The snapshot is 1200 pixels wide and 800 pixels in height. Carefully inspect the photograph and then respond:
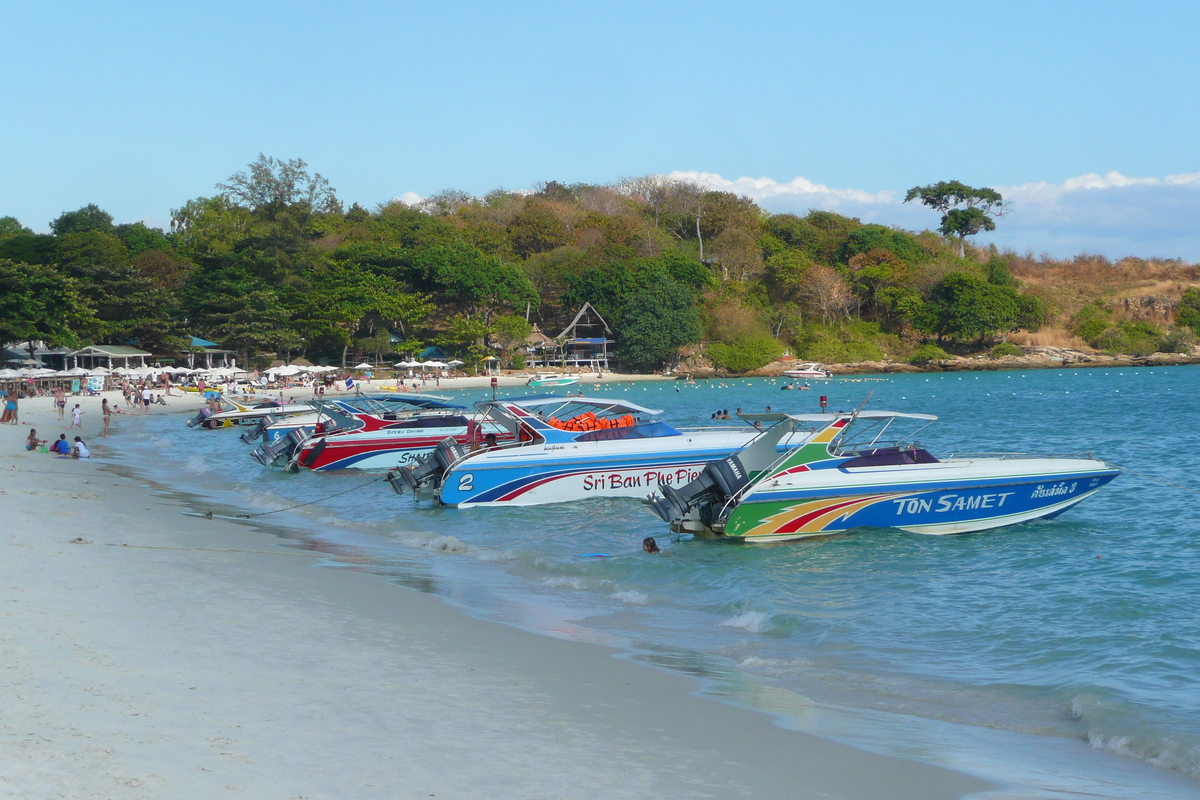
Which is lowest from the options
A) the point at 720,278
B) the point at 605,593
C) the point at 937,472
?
the point at 605,593

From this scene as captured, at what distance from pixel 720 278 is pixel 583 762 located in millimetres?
99185

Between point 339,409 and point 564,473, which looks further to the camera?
point 339,409

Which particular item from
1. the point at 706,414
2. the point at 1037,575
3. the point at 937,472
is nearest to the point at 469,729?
the point at 1037,575

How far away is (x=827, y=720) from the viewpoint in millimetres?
7465

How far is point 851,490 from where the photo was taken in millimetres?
15031

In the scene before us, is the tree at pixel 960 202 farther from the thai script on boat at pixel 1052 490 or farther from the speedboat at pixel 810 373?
the thai script on boat at pixel 1052 490

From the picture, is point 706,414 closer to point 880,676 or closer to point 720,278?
point 880,676

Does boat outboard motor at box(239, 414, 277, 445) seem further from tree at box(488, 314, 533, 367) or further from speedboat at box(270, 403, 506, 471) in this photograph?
tree at box(488, 314, 533, 367)

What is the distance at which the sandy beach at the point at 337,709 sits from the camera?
17.8 ft

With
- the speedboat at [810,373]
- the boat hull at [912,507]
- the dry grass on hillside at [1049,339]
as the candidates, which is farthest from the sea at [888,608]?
the dry grass on hillside at [1049,339]

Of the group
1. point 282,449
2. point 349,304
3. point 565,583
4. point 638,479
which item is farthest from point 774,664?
point 349,304

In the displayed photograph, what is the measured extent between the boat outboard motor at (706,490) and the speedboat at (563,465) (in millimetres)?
3109

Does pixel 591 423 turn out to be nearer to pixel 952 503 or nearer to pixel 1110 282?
pixel 952 503

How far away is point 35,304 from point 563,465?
49.7 m
